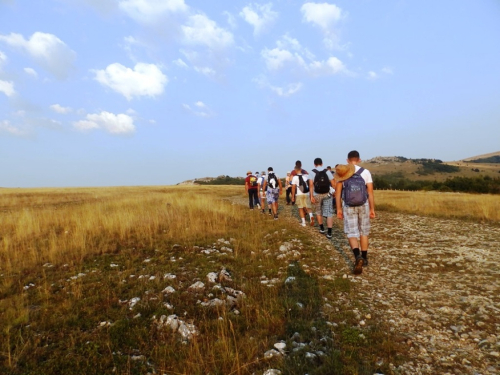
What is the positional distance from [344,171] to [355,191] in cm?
62

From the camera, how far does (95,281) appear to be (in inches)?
231

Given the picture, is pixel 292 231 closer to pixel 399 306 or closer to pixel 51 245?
pixel 399 306

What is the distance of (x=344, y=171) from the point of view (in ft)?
21.8

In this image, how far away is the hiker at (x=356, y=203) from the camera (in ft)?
20.9

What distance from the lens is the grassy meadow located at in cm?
330

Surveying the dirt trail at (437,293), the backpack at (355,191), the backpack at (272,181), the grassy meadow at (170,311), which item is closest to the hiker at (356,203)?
the backpack at (355,191)

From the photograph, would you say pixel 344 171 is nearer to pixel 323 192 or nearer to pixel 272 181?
pixel 323 192

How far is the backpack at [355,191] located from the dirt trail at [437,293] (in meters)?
1.80

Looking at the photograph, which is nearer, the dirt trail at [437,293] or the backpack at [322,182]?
the dirt trail at [437,293]

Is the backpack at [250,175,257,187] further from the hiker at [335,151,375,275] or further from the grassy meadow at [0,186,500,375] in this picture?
the hiker at [335,151,375,275]

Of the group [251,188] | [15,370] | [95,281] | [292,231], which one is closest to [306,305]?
[15,370]

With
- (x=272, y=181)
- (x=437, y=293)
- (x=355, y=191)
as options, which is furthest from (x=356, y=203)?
(x=272, y=181)

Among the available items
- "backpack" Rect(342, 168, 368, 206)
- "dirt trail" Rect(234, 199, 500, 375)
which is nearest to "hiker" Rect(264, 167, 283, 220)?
"dirt trail" Rect(234, 199, 500, 375)

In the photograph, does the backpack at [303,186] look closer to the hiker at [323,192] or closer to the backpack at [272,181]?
the hiker at [323,192]
